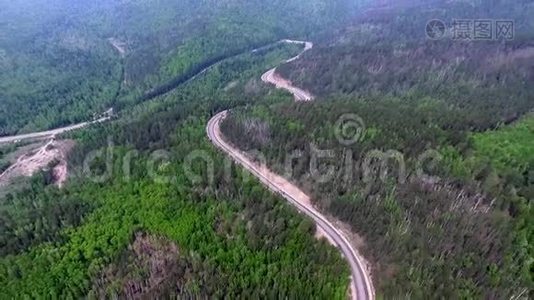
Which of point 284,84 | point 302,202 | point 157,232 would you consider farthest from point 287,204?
point 284,84

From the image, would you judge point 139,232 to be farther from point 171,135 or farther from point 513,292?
point 513,292

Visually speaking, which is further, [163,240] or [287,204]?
[287,204]

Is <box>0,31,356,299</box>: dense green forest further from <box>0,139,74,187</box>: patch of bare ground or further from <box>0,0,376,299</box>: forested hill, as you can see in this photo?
<box>0,139,74,187</box>: patch of bare ground

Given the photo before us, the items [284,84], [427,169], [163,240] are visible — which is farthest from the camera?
[284,84]

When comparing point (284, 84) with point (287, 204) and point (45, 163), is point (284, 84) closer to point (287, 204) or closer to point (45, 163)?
point (45, 163)

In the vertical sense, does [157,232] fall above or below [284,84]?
above

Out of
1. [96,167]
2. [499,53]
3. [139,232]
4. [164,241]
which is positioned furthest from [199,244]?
[499,53]

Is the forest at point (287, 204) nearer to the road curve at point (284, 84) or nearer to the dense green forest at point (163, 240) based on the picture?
the dense green forest at point (163, 240)
